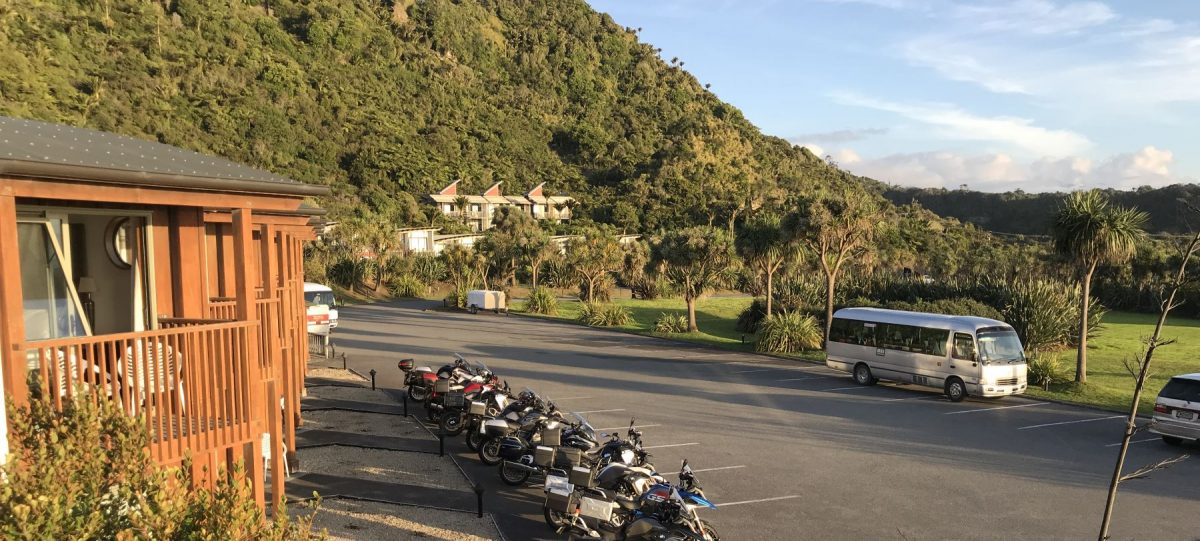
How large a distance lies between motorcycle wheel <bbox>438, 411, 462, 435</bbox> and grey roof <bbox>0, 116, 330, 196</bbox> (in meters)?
7.00

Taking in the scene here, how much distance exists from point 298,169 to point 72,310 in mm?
85806

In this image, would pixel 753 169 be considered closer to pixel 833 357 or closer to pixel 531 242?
pixel 531 242

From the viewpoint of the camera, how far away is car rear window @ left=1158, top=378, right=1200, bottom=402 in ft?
41.2

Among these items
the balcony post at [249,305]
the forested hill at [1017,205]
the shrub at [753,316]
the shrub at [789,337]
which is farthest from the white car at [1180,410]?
the forested hill at [1017,205]

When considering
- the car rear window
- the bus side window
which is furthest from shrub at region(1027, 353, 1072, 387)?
the car rear window

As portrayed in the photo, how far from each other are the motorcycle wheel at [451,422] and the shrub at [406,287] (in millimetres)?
38740

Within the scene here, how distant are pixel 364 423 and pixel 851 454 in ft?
32.1

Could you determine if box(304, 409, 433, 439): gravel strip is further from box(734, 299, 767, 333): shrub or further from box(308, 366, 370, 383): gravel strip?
box(734, 299, 767, 333): shrub

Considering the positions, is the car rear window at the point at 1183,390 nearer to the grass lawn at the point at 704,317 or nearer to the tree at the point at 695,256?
the grass lawn at the point at 704,317

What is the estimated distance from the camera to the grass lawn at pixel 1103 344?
17.8 m

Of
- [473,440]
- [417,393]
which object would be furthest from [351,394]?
[473,440]

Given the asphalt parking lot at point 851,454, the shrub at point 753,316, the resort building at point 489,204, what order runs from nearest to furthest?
the asphalt parking lot at point 851,454 → the shrub at point 753,316 → the resort building at point 489,204

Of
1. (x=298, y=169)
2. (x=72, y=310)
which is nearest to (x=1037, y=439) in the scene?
(x=72, y=310)

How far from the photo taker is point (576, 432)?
11734mm
